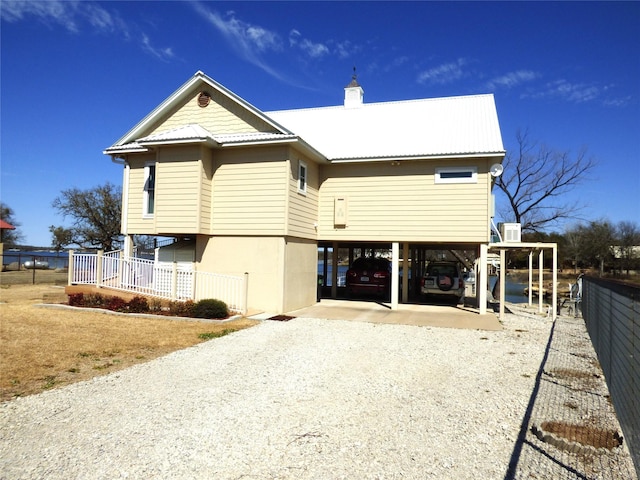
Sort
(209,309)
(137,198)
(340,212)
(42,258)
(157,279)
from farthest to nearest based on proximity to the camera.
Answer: (42,258), (340,212), (137,198), (157,279), (209,309)

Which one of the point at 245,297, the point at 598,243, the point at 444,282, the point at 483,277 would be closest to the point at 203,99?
the point at 245,297

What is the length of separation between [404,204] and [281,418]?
1132 centimetres

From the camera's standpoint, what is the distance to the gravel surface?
4211 mm

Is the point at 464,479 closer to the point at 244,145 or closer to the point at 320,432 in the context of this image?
the point at 320,432

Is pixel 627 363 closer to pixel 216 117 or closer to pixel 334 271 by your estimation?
pixel 216 117

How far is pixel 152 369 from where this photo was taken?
7617 millimetres

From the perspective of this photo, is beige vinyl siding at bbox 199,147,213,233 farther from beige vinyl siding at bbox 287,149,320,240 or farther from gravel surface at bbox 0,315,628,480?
gravel surface at bbox 0,315,628,480

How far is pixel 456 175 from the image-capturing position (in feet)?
49.9

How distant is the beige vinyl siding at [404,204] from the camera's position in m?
14.9

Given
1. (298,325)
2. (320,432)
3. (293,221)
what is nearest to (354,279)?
(293,221)

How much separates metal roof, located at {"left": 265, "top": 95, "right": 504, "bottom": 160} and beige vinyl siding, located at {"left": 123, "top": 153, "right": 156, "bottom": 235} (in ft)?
21.0

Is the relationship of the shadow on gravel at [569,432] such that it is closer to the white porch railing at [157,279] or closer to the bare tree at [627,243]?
the white porch railing at [157,279]

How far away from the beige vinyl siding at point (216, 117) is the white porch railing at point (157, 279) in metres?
4.89

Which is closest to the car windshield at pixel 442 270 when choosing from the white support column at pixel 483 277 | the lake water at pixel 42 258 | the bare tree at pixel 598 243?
the white support column at pixel 483 277
